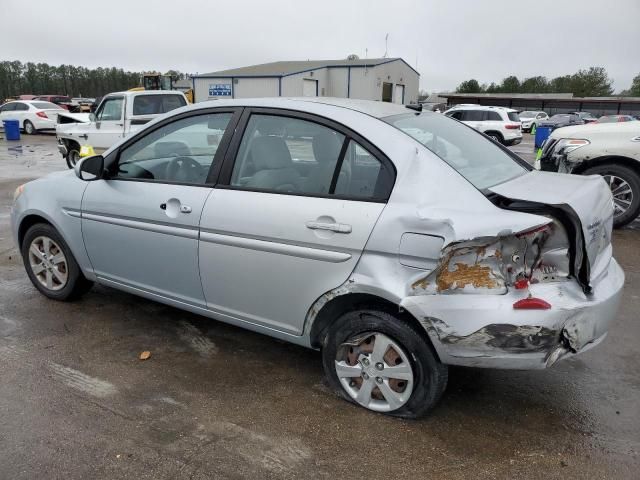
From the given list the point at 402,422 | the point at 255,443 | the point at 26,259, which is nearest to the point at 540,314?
the point at 402,422

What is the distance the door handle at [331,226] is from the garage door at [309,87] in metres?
32.6

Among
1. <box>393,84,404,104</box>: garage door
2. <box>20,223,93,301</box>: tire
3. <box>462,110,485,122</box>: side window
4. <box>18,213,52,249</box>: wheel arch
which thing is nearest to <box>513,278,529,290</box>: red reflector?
<box>20,223,93,301</box>: tire

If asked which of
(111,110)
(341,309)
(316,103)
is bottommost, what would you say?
(341,309)

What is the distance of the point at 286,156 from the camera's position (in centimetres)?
305

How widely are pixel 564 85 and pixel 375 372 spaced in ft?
294

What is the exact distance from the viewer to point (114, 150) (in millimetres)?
3600

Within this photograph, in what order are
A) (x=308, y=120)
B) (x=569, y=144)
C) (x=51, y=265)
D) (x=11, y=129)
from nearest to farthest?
1. (x=308, y=120)
2. (x=51, y=265)
3. (x=569, y=144)
4. (x=11, y=129)

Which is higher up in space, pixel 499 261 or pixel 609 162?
pixel 609 162

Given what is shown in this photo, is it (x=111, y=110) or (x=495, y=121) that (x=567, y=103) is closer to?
(x=495, y=121)

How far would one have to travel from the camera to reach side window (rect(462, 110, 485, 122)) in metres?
21.0

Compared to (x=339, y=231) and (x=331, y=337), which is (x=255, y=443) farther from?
(x=339, y=231)

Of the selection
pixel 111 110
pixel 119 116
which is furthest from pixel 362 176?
pixel 111 110

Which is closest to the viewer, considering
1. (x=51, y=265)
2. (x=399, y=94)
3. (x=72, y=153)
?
(x=51, y=265)

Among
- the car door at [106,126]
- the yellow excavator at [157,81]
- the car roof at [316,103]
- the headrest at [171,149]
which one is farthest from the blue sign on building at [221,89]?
the car roof at [316,103]
